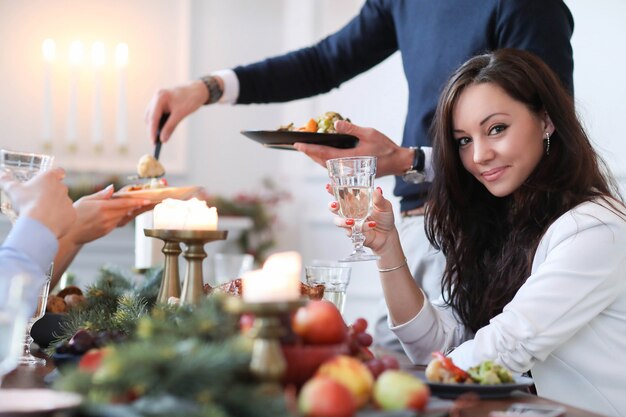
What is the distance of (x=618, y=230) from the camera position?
5.30 ft

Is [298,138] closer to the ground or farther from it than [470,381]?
farther from it

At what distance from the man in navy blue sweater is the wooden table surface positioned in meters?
0.90

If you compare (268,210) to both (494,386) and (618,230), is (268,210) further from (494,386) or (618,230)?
(494,386)

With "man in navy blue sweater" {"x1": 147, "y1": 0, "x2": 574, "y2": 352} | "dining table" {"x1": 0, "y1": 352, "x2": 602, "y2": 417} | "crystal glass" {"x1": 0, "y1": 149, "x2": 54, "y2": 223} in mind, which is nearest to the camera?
"dining table" {"x1": 0, "y1": 352, "x2": 602, "y2": 417}

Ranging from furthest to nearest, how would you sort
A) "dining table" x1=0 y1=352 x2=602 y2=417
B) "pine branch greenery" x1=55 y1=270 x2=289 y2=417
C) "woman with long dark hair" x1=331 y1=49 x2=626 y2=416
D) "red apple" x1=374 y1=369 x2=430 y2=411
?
"woman with long dark hair" x1=331 y1=49 x2=626 y2=416 < "dining table" x1=0 y1=352 x2=602 y2=417 < "red apple" x1=374 y1=369 x2=430 y2=411 < "pine branch greenery" x1=55 y1=270 x2=289 y2=417

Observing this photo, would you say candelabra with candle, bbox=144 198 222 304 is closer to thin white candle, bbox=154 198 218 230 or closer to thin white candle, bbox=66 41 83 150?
thin white candle, bbox=154 198 218 230

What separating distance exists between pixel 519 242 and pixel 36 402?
1.26 meters

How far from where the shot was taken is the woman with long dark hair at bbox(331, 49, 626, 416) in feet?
5.09

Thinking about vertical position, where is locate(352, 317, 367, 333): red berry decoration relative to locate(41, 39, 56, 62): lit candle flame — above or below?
below

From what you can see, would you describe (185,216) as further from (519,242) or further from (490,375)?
(519,242)

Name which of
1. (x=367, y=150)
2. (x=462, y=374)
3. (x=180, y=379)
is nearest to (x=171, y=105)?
(x=367, y=150)

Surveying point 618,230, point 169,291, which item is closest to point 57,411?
point 169,291

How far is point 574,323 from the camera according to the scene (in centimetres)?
154

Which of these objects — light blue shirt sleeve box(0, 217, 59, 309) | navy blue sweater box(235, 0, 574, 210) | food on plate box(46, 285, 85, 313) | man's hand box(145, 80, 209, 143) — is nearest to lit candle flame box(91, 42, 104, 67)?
navy blue sweater box(235, 0, 574, 210)
